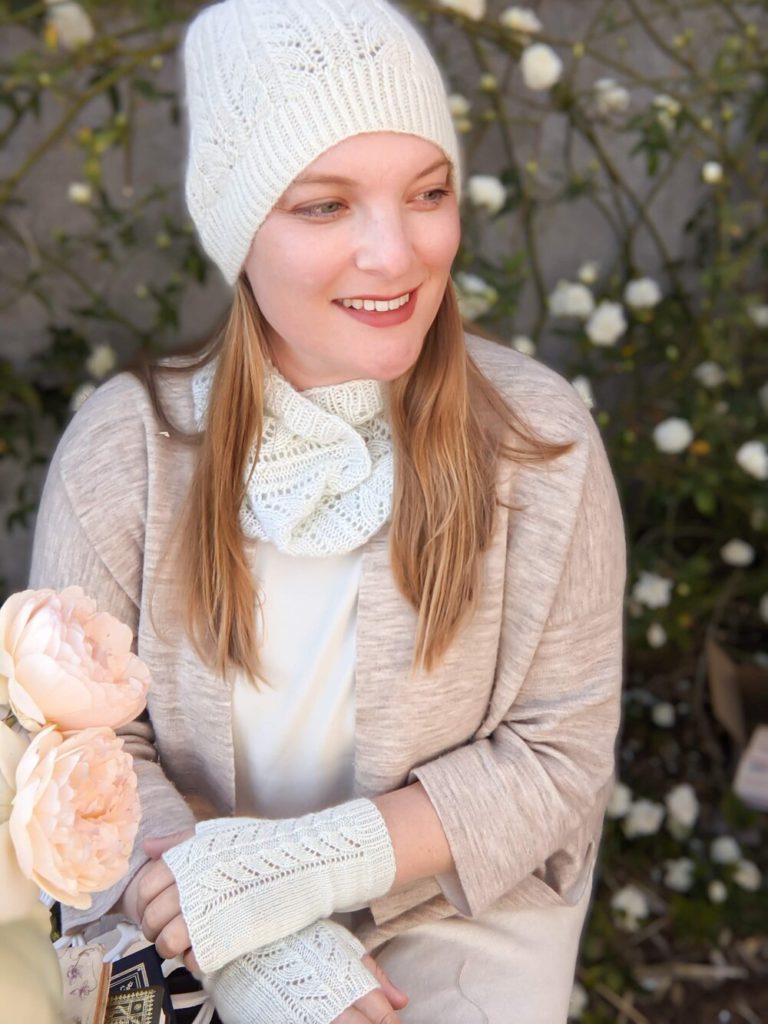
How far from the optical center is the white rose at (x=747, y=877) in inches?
93.9

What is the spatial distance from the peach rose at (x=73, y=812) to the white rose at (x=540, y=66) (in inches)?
72.1

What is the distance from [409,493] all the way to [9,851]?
28.8 inches

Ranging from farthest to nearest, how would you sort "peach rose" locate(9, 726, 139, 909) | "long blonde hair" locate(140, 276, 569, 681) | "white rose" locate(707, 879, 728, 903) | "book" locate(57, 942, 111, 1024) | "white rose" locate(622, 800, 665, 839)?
"white rose" locate(622, 800, 665, 839) < "white rose" locate(707, 879, 728, 903) < "long blonde hair" locate(140, 276, 569, 681) < "book" locate(57, 942, 111, 1024) < "peach rose" locate(9, 726, 139, 909)

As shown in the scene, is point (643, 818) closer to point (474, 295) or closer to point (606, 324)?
point (606, 324)

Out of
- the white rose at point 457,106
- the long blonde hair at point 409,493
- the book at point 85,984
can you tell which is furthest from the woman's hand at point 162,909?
the white rose at point 457,106

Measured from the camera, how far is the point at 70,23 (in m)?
2.02

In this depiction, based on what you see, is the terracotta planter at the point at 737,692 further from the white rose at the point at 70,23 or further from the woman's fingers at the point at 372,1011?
the white rose at the point at 70,23

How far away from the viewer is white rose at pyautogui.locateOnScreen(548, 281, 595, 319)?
2379 mm

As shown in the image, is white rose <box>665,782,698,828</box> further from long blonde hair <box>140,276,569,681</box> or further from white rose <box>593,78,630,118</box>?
white rose <box>593,78,630,118</box>

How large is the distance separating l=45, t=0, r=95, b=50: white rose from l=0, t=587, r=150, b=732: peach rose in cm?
154

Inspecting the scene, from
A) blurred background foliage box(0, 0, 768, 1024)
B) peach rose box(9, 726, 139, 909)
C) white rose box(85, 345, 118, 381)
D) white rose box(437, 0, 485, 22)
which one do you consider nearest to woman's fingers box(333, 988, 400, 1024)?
peach rose box(9, 726, 139, 909)

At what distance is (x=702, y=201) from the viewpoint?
2721mm

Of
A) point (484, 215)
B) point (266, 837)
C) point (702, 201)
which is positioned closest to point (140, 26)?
point (484, 215)

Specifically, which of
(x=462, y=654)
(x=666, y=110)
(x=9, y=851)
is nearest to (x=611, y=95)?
(x=666, y=110)
